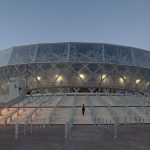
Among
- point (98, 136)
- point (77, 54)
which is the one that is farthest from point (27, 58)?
point (98, 136)

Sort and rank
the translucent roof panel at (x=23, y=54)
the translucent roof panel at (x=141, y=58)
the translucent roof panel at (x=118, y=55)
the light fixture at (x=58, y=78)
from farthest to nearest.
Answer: the translucent roof panel at (x=141, y=58) < the light fixture at (x=58, y=78) < the translucent roof panel at (x=23, y=54) < the translucent roof panel at (x=118, y=55)

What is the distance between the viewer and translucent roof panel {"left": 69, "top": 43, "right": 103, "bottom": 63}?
59250 mm

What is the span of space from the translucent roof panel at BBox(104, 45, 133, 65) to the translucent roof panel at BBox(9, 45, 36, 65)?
14.5 m

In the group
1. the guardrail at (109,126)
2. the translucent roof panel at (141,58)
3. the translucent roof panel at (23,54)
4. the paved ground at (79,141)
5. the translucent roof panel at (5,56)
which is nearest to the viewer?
the paved ground at (79,141)

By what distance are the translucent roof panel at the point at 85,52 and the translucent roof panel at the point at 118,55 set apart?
1538mm

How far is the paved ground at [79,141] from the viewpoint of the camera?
15609 millimetres

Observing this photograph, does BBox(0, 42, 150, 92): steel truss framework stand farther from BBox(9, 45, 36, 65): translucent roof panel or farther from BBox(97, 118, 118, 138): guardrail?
BBox(97, 118, 118, 138): guardrail

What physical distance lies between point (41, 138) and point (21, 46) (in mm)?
48523

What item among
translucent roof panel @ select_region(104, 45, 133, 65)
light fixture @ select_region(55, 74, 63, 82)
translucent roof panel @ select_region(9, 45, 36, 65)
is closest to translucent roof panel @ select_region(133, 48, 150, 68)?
translucent roof panel @ select_region(104, 45, 133, 65)

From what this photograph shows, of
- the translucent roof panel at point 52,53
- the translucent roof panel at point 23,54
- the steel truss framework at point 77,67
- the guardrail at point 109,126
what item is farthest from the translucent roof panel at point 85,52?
the guardrail at point 109,126

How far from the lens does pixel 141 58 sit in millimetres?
64312

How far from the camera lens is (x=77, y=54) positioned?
5994cm

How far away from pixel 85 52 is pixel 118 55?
661cm

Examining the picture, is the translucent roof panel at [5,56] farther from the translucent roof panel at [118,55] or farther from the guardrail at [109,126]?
the guardrail at [109,126]
